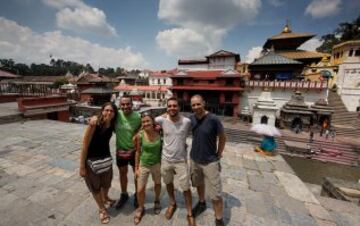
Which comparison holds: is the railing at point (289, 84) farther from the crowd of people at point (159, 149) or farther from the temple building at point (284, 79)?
the crowd of people at point (159, 149)

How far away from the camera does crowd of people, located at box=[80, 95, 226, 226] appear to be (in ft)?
7.17

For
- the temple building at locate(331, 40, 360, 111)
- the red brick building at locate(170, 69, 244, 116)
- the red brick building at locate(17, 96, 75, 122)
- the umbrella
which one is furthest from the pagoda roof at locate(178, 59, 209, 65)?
the umbrella

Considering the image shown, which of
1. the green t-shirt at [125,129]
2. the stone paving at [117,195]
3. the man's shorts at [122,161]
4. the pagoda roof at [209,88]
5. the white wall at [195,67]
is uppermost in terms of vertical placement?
the white wall at [195,67]

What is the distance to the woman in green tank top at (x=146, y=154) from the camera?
2266mm

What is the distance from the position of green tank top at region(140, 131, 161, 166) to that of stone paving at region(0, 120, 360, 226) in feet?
2.86

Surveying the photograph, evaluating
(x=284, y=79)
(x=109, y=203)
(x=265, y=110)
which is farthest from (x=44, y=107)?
(x=284, y=79)

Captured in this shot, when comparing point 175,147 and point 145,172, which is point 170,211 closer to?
point 145,172

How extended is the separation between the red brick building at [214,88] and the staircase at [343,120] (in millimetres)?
9516

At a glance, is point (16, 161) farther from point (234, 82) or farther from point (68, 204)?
point (234, 82)

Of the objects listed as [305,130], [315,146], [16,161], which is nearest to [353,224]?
[16,161]

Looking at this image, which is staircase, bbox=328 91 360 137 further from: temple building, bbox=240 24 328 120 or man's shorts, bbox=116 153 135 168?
man's shorts, bbox=116 153 135 168

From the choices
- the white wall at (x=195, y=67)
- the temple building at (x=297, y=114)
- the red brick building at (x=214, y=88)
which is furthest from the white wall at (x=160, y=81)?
the temple building at (x=297, y=114)

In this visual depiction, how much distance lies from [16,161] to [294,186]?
653 cm

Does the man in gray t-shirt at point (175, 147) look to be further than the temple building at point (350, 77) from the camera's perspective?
No
